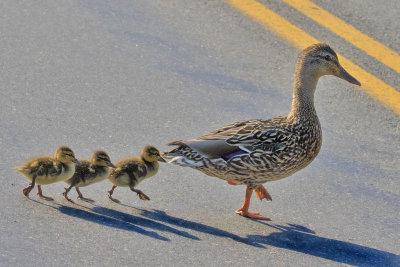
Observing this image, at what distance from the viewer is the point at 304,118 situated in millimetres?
6461

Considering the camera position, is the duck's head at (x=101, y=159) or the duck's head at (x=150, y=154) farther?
the duck's head at (x=150, y=154)

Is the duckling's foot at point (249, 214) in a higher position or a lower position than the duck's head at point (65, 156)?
lower

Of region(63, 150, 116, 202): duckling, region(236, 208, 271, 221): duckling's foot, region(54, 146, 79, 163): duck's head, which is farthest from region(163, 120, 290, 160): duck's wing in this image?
region(54, 146, 79, 163): duck's head

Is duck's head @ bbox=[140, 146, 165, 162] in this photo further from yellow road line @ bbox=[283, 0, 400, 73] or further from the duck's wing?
yellow road line @ bbox=[283, 0, 400, 73]

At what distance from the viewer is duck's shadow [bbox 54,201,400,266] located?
5.70 m

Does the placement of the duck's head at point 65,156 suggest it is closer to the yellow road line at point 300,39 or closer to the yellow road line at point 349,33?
the yellow road line at point 300,39

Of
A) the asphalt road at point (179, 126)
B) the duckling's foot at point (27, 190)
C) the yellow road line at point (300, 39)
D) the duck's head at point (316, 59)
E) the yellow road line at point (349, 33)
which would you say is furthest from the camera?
the yellow road line at point (349, 33)

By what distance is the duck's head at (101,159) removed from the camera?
6234 millimetres

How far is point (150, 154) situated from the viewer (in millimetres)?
6414

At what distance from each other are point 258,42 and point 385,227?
10.5 feet

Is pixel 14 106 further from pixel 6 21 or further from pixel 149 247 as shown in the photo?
pixel 149 247

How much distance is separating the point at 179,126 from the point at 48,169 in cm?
157

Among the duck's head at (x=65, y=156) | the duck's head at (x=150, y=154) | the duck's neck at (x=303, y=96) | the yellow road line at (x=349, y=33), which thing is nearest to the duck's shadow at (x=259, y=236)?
the duck's head at (x=65, y=156)

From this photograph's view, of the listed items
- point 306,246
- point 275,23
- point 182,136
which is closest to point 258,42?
point 275,23
